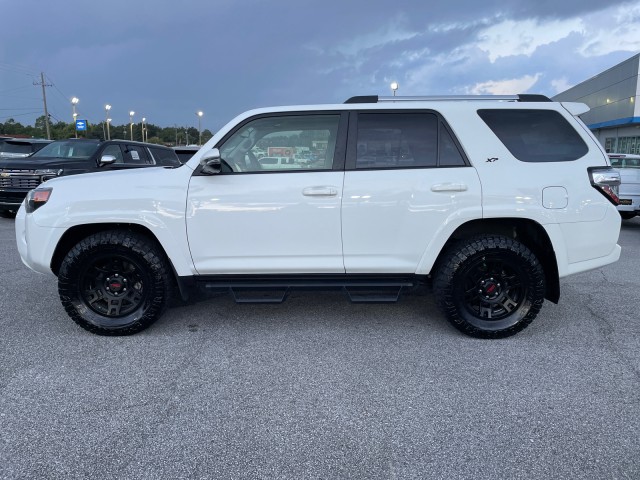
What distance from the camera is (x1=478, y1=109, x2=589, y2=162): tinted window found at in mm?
3811

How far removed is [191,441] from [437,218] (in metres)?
2.37

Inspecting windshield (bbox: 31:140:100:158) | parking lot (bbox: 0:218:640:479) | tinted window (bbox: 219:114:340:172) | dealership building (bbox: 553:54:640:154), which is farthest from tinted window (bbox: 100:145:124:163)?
dealership building (bbox: 553:54:640:154)

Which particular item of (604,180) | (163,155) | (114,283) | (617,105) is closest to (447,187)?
(604,180)

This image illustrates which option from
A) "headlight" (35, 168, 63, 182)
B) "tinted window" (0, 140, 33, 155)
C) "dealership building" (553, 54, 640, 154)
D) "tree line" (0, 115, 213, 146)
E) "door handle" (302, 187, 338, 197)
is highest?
"tree line" (0, 115, 213, 146)

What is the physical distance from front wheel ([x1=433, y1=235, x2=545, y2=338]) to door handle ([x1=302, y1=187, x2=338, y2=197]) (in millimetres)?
→ 1077

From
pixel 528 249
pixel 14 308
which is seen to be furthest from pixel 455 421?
pixel 14 308

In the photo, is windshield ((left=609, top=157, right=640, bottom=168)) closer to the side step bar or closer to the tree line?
the side step bar

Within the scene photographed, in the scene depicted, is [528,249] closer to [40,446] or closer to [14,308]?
[40,446]

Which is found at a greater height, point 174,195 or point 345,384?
point 174,195

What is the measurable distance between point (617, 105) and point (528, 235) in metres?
31.9

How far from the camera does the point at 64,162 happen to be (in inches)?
386

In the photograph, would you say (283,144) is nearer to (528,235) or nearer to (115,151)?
(528,235)

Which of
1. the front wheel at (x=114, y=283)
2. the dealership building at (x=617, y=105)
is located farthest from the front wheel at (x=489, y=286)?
the dealership building at (x=617, y=105)

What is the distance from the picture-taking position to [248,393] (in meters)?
3.03
